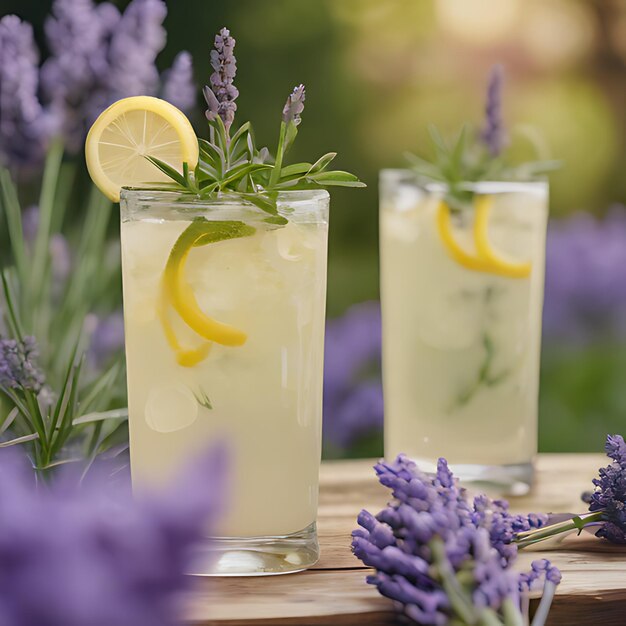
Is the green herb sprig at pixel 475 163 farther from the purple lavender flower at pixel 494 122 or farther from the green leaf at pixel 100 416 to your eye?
the green leaf at pixel 100 416

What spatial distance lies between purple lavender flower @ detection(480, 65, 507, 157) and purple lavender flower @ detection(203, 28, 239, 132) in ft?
1.96

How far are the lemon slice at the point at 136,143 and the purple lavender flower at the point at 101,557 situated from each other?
0.62 m

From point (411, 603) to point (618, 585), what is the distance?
10.7 inches

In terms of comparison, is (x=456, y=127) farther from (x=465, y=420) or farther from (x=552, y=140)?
(x=465, y=420)

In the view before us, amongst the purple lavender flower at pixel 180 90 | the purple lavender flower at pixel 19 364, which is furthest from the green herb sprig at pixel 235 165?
the purple lavender flower at pixel 180 90

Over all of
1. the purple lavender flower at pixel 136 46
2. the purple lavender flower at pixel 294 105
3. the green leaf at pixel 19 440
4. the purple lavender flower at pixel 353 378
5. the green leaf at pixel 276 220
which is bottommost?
the purple lavender flower at pixel 353 378

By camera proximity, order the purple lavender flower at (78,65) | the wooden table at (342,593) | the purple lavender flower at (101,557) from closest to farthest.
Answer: the purple lavender flower at (101,557), the wooden table at (342,593), the purple lavender flower at (78,65)

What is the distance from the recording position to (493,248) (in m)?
1.62

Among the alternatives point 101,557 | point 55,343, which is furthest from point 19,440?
point 101,557

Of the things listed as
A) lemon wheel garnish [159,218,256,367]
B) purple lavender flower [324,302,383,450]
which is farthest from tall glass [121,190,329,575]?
purple lavender flower [324,302,383,450]

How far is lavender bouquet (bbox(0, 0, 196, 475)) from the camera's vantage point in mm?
1524

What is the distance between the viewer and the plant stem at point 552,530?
1.26 m

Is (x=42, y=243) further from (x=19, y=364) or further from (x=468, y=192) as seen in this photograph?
(x=468, y=192)

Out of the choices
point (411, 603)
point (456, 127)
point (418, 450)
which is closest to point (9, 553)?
point (411, 603)
